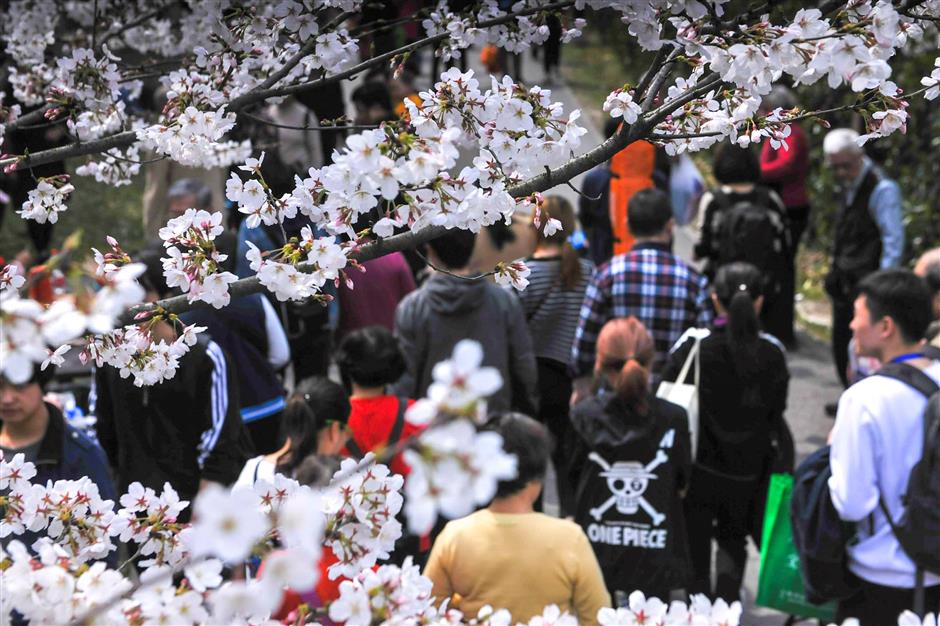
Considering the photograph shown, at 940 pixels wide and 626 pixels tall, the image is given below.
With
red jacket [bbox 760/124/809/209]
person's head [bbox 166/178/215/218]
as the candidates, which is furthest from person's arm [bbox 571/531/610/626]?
red jacket [bbox 760/124/809/209]

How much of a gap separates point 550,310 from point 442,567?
7.57ft

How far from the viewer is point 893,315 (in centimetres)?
371

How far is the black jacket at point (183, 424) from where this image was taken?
4066 mm

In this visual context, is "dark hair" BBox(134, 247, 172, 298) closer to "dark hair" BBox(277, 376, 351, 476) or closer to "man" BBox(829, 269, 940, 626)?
"dark hair" BBox(277, 376, 351, 476)

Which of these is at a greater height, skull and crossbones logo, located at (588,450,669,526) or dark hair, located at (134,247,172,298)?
dark hair, located at (134,247,172,298)

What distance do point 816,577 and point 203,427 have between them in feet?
6.92

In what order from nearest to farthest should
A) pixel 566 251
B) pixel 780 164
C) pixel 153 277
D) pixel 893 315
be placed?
pixel 893 315
pixel 153 277
pixel 566 251
pixel 780 164

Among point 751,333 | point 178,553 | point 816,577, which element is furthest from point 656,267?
point 178,553

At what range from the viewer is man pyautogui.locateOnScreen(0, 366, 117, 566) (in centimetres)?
351

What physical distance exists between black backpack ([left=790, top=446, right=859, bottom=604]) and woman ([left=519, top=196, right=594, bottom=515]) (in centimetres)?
174

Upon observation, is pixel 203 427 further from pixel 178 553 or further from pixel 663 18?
pixel 663 18

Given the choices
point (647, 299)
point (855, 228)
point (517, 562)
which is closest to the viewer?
point (517, 562)

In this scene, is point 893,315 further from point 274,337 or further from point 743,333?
point 274,337

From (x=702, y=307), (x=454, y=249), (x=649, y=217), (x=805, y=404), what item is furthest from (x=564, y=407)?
(x=805, y=404)
